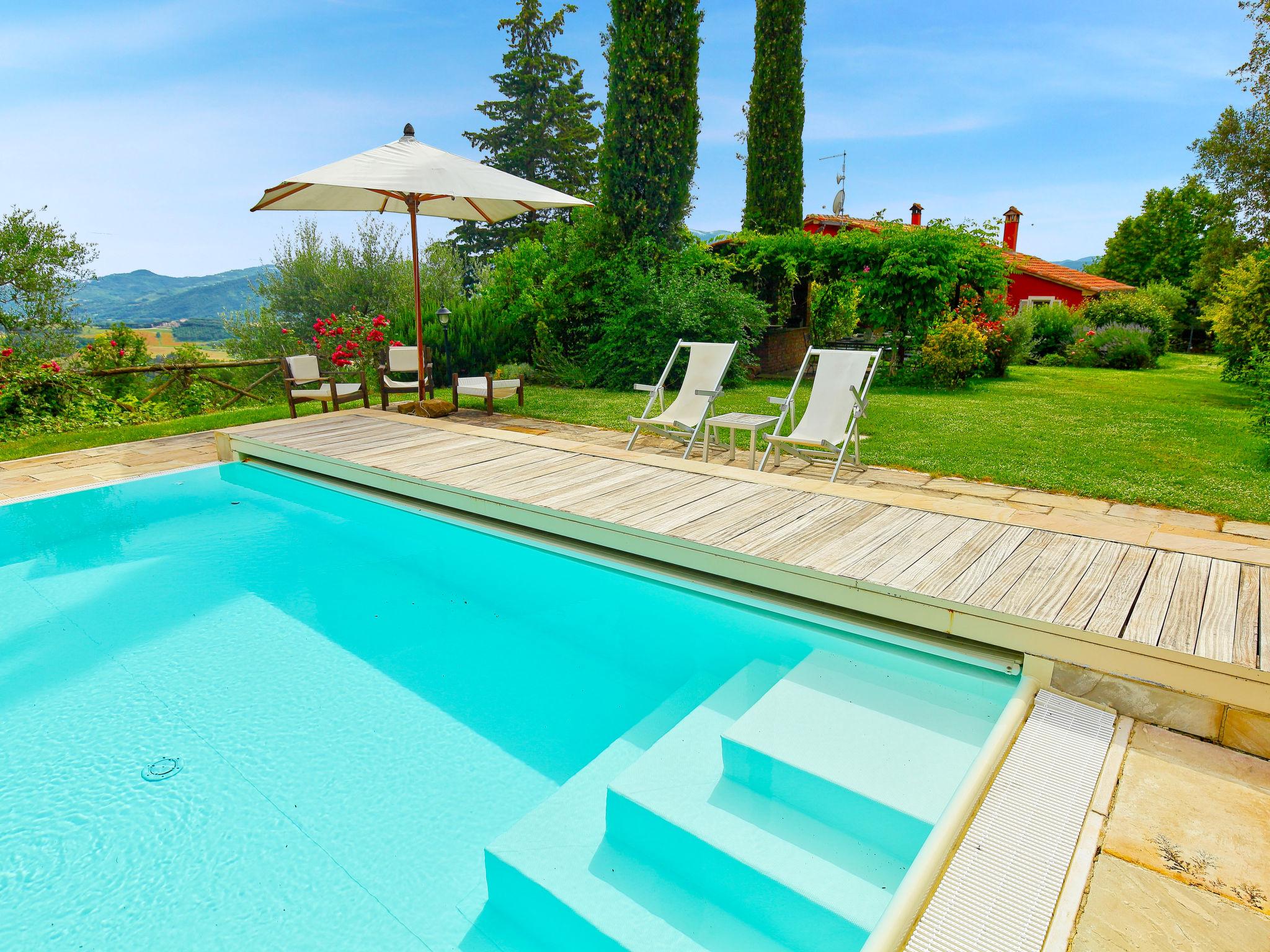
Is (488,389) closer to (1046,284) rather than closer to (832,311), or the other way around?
(832,311)

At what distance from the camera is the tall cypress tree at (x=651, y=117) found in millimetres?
10367

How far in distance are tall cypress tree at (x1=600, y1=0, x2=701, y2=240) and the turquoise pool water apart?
825cm

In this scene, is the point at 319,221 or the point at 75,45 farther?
the point at 319,221

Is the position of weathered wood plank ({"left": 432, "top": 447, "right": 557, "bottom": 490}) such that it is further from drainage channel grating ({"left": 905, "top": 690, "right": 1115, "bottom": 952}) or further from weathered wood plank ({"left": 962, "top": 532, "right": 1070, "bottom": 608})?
drainage channel grating ({"left": 905, "top": 690, "right": 1115, "bottom": 952})

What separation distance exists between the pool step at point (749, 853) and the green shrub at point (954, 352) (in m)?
9.31

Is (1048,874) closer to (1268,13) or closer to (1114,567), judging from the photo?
(1114,567)

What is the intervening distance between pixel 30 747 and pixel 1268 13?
24.2 m

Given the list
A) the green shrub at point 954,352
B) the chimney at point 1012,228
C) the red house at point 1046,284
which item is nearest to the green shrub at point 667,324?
the green shrub at point 954,352

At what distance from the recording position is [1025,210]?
27.7 meters

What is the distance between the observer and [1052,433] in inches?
273

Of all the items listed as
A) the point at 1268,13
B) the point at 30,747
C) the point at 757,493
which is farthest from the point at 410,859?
the point at 1268,13

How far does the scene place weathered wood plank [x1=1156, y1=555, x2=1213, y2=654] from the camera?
93.2 inches

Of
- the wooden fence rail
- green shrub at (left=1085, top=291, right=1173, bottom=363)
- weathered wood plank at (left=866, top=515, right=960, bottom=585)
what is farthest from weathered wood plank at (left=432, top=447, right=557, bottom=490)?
green shrub at (left=1085, top=291, right=1173, bottom=363)

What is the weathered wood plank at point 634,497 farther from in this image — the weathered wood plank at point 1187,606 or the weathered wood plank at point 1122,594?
the weathered wood plank at point 1187,606
